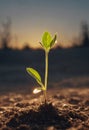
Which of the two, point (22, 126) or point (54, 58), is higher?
point (54, 58)

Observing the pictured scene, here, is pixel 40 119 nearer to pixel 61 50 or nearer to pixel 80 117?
pixel 80 117

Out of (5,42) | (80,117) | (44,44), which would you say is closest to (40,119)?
(80,117)

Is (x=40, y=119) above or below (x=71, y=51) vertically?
below

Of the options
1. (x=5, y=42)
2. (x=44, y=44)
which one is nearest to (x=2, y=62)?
(x=5, y=42)

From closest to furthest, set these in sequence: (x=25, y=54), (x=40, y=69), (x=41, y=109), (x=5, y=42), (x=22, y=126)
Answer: (x=22, y=126)
(x=41, y=109)
(x=40, y=69)
(x=25, y=54)
(x=5, y=42)

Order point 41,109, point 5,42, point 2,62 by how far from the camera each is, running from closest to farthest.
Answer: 1. point 41,109
2. point 2,62
3. point 5,42

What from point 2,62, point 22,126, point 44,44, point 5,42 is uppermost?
point 5,42

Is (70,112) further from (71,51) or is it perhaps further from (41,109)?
(71,51)

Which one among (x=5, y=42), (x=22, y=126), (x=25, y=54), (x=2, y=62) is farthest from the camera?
(x=5, y=42)

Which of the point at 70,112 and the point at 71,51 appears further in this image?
the point at 71,51
